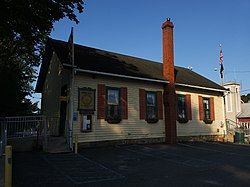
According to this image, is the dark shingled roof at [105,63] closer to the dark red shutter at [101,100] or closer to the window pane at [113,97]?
the dark red shutter at [101,100]

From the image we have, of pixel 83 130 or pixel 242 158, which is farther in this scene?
pixel 83 130

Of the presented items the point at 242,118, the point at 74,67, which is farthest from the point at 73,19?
the point at 242,118

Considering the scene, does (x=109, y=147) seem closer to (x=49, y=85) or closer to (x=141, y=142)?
(x=141, y=142)

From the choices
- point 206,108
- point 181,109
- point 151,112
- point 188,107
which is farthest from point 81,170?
point 206,108

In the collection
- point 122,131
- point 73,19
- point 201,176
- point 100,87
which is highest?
point 73,19

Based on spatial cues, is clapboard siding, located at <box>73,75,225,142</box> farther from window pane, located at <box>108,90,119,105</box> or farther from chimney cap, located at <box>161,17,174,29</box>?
chimney cap, located at <box>161,17,174,29</box>

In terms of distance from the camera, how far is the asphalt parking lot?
9.70 meters

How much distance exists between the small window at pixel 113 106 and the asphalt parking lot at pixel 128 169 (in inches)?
109

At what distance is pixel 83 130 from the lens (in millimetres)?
17609

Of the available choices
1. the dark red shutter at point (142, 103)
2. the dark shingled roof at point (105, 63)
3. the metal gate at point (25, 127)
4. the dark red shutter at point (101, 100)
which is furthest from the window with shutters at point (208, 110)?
the metal gate at point (25, 127)

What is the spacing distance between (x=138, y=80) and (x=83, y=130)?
512cm

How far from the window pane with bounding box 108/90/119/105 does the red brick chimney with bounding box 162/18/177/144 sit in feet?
12.8

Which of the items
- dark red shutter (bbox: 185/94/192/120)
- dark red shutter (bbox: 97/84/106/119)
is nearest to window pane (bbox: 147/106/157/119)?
dark red shutter (bbox: 185/94/192/120)

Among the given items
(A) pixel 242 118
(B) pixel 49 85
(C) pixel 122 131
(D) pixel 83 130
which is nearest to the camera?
(D) pixel 83 130
